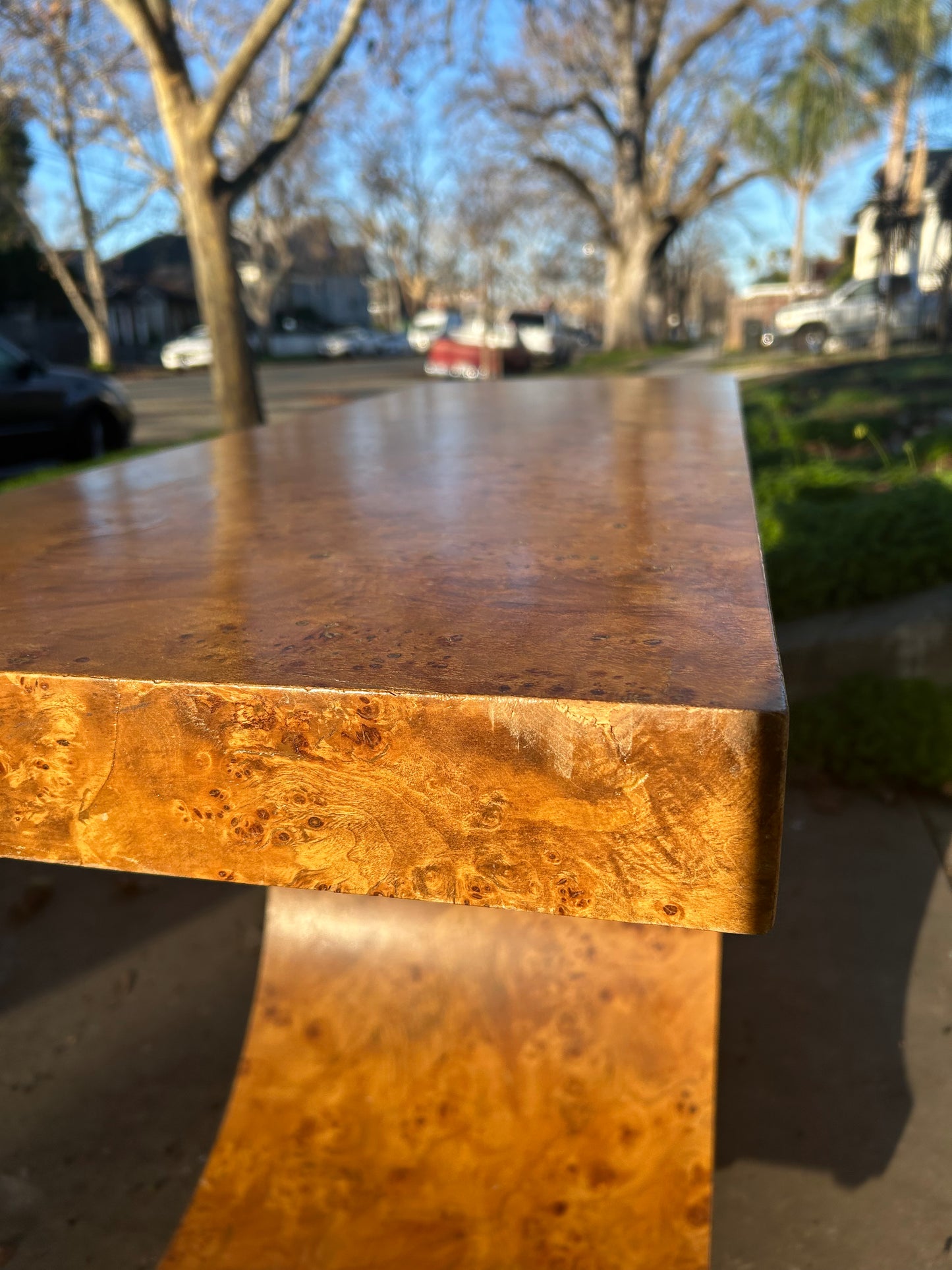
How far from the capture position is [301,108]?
7938 millimetres

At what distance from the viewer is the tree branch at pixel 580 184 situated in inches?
821

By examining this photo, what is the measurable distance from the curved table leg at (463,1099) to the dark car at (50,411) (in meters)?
7.41

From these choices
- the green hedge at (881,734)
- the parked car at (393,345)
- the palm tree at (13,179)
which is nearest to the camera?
the green hedge at (881,734)

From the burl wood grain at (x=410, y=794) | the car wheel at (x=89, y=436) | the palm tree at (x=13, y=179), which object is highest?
the palm tree at (x=13, y=179)

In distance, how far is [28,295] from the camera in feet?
109

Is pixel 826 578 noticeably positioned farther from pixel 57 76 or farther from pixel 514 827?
pixel 57 76

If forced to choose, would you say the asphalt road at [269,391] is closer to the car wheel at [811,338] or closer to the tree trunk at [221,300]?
the tree trunk at [221,300]

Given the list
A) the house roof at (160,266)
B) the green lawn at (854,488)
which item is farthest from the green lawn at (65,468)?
the house roof at (160,266)

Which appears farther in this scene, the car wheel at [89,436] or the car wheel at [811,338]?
the car wheel at [811,338]

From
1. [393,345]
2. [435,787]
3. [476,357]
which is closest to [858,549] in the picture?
[435,787]

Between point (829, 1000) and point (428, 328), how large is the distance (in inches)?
1793

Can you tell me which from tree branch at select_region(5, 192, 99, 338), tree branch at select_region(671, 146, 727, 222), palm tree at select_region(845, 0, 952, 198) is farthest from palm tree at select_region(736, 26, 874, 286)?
tree branch at select_region(5, 192, 99, 338)

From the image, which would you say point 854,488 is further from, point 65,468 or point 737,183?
point 737,183

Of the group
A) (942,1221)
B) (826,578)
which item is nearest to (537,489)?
(942,1221)
